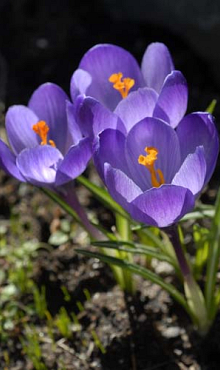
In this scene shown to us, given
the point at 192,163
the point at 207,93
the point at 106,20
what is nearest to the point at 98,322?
the point at 192,163

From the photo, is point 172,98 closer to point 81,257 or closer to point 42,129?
point 42,129

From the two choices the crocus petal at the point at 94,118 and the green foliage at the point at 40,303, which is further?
the green foliage at the point at 40,303

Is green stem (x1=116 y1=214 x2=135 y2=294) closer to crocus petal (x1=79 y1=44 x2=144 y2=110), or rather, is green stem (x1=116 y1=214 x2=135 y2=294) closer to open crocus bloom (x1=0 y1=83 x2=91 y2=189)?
open crocus bloom (x1=0 y1=83 x2=91 y2=189)

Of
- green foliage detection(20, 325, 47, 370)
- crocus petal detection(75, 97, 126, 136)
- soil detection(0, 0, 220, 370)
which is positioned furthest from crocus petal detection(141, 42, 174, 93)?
green foliage detection(20, 325, 47, 370)

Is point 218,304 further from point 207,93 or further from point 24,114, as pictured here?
point 207,93

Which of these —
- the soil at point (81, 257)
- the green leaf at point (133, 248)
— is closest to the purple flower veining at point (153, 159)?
the green leaf at point (133, 248)

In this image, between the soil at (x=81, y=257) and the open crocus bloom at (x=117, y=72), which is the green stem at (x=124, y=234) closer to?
the soil at (x=81, y=257)

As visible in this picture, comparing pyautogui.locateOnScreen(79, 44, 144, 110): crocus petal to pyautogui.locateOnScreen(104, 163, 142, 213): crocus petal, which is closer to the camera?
pyautogui.locateOnScreen(104, 163, 142, 213): crocus petal
